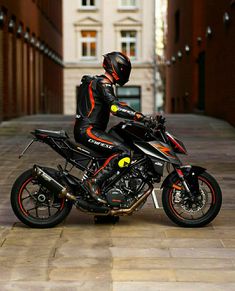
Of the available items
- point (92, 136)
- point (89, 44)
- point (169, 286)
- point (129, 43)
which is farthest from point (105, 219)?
point (89, 44)

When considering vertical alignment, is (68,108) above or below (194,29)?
below

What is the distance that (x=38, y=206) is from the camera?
26.4 ft

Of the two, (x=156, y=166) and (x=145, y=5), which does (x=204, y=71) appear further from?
(x=145, y=5)

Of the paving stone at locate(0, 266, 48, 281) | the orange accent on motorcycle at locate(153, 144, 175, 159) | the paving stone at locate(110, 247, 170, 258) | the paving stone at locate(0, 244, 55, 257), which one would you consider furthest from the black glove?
the paving stone at locate(0, 266, 48, 281)

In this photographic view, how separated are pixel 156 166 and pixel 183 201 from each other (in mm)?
437

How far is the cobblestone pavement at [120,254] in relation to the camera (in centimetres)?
586

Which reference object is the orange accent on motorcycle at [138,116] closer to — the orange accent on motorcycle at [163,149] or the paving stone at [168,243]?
the orange accent on motorcycle at [163,149]

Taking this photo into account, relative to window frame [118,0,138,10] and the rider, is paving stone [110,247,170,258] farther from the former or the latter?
window frame [118,0,138,10]

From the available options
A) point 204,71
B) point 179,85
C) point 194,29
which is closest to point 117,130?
point 204,71

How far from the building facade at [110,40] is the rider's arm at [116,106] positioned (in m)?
53.9

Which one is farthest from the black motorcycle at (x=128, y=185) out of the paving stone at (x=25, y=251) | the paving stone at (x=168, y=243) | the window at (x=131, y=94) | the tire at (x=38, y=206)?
the window at (x=131, y=94)

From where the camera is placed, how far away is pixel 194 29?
35875 millimetres

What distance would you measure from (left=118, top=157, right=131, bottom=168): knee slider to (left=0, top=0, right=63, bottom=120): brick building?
18852mm

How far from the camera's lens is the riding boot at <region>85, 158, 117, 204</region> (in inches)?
316
